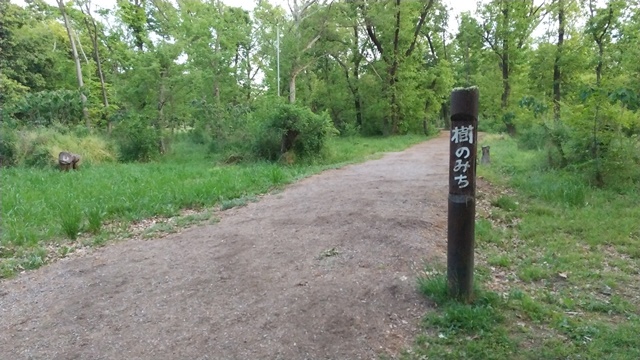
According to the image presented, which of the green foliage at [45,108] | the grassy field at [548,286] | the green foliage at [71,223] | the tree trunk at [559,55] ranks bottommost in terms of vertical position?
the grassy field at [548,286]

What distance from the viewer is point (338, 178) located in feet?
30.2

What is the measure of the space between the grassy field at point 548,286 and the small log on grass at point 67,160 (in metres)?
10.4

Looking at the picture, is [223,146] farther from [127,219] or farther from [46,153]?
[127,219]

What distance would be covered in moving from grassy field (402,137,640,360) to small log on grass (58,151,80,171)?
10.4 metres

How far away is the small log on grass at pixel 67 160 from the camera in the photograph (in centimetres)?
1135

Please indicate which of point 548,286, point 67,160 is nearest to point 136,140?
point 67,160

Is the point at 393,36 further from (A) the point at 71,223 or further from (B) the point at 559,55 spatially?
(A) the point at 71,223

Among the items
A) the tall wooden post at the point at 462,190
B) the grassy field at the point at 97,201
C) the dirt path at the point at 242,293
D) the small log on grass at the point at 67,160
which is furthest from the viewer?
the small log on grass at the point at 67,160

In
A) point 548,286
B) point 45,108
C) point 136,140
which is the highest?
point 45,108

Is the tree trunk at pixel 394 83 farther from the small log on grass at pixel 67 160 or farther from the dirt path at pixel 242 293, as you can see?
the dirt path at pixel 242 293

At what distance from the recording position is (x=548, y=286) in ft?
12.5

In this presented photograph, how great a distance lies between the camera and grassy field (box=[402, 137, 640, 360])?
282 cm

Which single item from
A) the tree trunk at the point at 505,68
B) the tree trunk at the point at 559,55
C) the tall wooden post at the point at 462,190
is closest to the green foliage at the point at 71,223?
the tall wooden post at the point at 462,190

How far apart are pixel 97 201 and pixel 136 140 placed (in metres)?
8.46
